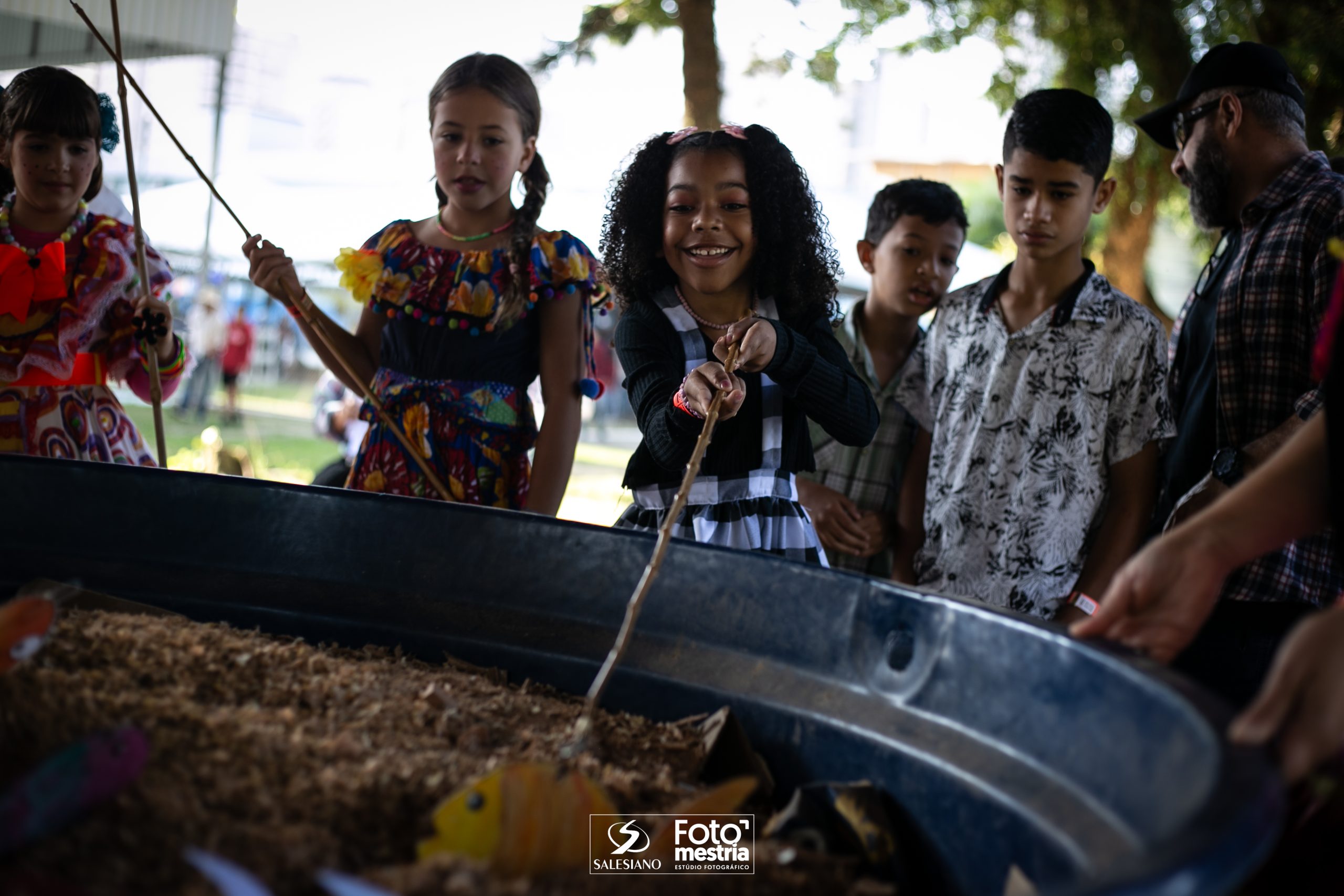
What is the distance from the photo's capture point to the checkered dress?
2080 mm

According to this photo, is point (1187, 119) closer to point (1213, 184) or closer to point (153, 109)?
point (1213, 184)

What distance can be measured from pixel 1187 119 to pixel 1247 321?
1.88 ft

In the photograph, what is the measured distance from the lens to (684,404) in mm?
1849

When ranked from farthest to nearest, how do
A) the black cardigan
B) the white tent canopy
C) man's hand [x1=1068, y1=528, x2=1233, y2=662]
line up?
the white tent canopy, the black cardigan, man's hand [x1=1068, y1=528, x2=1233, y2=662]

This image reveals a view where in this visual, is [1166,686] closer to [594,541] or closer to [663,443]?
[594,541]

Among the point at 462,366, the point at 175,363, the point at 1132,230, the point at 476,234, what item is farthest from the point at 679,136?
the point at 1132,230

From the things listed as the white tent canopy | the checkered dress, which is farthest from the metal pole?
the checkered dress

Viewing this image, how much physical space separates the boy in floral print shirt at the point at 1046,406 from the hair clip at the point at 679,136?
2.32ft

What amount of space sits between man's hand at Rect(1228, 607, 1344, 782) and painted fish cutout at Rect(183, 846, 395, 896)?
661mm

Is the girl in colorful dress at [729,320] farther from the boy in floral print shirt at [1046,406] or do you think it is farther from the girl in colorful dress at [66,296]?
the girl in colorful dress at [66,296]

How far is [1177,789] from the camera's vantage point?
864 millimetres

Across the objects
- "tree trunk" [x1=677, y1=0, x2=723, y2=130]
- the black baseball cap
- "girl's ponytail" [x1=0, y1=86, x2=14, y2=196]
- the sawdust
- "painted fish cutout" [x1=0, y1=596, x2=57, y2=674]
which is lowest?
the sawdust

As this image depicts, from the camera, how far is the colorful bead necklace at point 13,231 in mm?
2510

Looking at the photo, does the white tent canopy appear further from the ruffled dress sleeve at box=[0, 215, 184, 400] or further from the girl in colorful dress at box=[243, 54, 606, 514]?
the girl in colorful dress at box=[243, 54, 606, 514]
